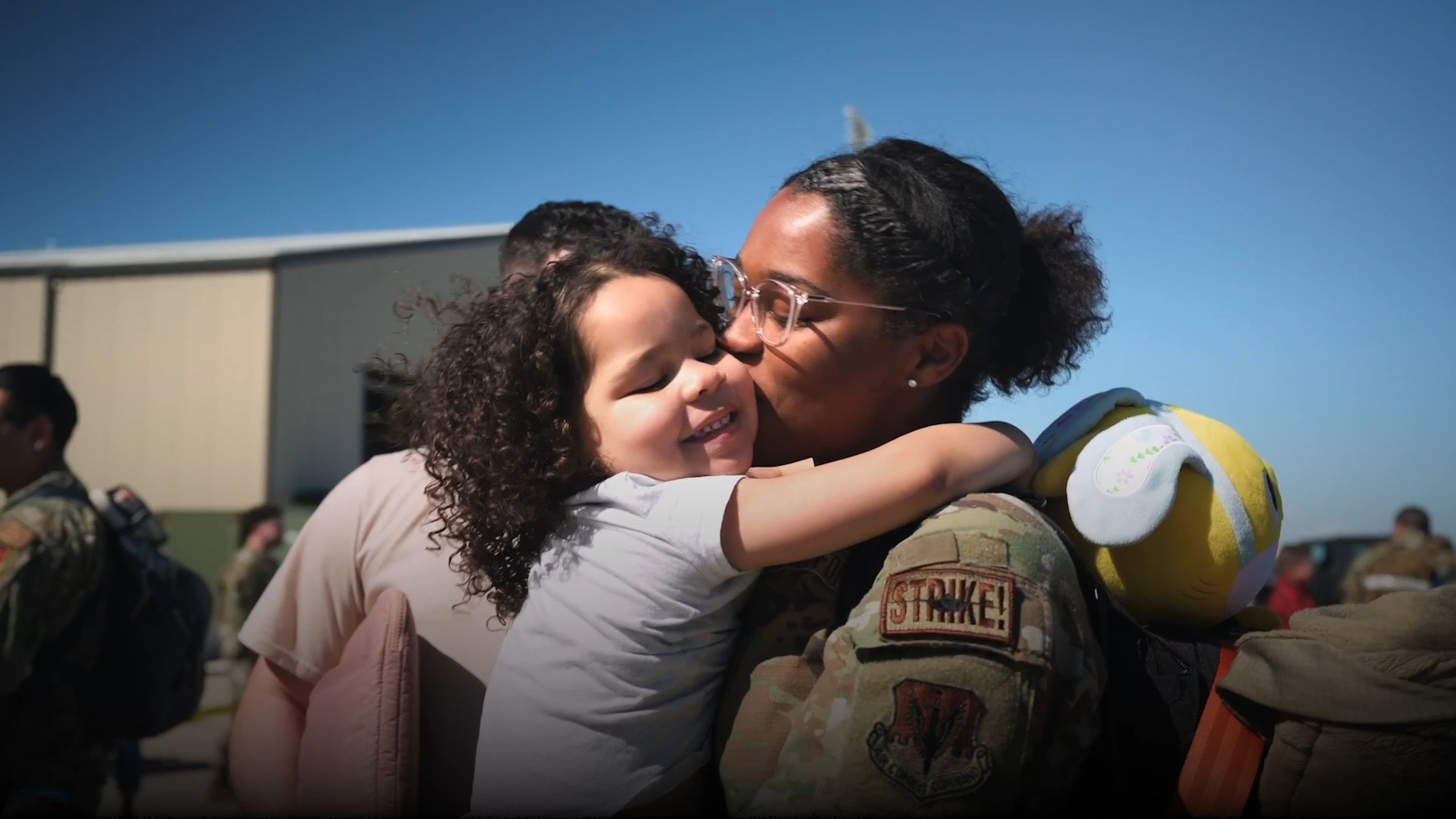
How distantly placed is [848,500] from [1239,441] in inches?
30.6

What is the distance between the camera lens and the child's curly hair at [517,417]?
1834 mm

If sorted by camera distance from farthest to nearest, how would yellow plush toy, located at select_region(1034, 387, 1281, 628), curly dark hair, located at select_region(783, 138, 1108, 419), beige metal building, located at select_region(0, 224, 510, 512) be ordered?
1. beige metal building, located at select_region(0, 224, 510, 512)
2. curly dark hair, located at select_region(783, 138, 1108, 419)
3. yellow plush toy, located at select_region(1034, 387, 1281, 628)

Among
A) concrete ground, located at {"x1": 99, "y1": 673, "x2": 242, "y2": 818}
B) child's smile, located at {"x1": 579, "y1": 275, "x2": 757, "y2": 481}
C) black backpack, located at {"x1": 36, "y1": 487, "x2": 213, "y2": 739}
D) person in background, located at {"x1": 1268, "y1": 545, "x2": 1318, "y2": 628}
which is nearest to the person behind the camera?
child's smile, located at {"x1": 579, "y1": 275, "x2": 757, "y2": 481}

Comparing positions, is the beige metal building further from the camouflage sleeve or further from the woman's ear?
the woman's ear

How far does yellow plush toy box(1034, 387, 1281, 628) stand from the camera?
1.63 metres

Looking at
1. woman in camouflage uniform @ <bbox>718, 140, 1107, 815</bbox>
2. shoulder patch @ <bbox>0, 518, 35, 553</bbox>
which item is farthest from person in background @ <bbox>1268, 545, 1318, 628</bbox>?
shoulder patch @ <bbox>0, 518, 35, 553</bbox>

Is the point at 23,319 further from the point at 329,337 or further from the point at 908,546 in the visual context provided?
the point at 908,546

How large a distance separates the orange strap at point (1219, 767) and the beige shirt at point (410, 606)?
54.1 inches

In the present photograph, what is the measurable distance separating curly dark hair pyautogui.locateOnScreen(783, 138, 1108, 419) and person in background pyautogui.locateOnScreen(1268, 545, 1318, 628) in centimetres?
833

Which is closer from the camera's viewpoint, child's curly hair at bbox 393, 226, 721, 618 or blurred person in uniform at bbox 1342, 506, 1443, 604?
child's curly hair at bbox 393, 226, 721, 618

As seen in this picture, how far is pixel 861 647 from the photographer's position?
1.47 meters

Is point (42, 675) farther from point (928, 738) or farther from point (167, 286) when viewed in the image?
point (167, 286)

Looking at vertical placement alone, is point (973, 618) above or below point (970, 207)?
below

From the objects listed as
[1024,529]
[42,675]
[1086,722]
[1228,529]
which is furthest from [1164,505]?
[42,675]
